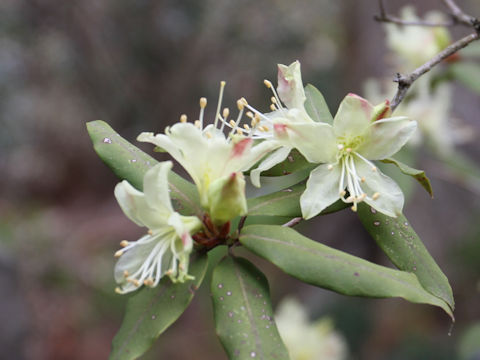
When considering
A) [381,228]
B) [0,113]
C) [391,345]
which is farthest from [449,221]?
[0,113]

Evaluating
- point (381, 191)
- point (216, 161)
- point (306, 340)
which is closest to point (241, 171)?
point (216, 161)

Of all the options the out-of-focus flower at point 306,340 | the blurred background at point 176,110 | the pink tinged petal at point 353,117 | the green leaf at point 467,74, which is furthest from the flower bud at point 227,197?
the blurred background at point 176,110

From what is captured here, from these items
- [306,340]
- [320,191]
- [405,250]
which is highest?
[320,191]

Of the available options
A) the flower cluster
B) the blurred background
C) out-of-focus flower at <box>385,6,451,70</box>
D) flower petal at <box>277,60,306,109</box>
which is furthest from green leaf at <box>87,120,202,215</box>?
the blurred background

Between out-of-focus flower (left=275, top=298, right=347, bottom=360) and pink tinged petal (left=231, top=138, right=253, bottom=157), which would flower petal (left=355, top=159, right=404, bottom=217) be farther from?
out-of-focus flower (left=275, top=298, right=347, bottom=360)

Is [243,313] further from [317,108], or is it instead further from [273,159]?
[317,108]

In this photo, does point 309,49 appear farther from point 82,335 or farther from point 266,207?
point 266,207
